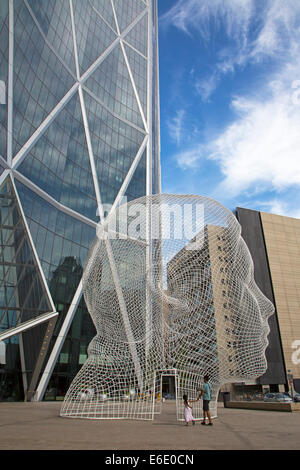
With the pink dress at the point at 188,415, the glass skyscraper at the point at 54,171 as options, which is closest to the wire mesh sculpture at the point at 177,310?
the pink dress at the point at 188,415

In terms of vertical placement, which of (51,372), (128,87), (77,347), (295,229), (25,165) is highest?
(128,87)

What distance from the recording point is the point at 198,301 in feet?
36.8

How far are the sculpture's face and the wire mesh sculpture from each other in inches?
1.4

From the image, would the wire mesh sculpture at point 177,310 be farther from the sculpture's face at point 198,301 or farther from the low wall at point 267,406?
the low wall at point 267,406

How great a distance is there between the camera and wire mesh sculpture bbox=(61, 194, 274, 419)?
1095 centimetres

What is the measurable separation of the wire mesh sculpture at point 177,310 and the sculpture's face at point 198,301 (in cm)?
4

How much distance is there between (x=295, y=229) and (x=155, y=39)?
51129 millimetres

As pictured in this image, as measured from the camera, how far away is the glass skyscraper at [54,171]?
2145 cm

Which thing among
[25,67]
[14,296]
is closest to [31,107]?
[25,67]

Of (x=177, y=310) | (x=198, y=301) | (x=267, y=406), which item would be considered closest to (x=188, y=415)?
(x=198, y=301)

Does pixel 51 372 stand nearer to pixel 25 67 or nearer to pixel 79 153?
pixel 79 153

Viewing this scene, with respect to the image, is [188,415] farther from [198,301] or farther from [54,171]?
[54,171]

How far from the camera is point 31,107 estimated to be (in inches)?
981

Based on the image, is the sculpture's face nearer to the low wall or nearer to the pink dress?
the pink dress
